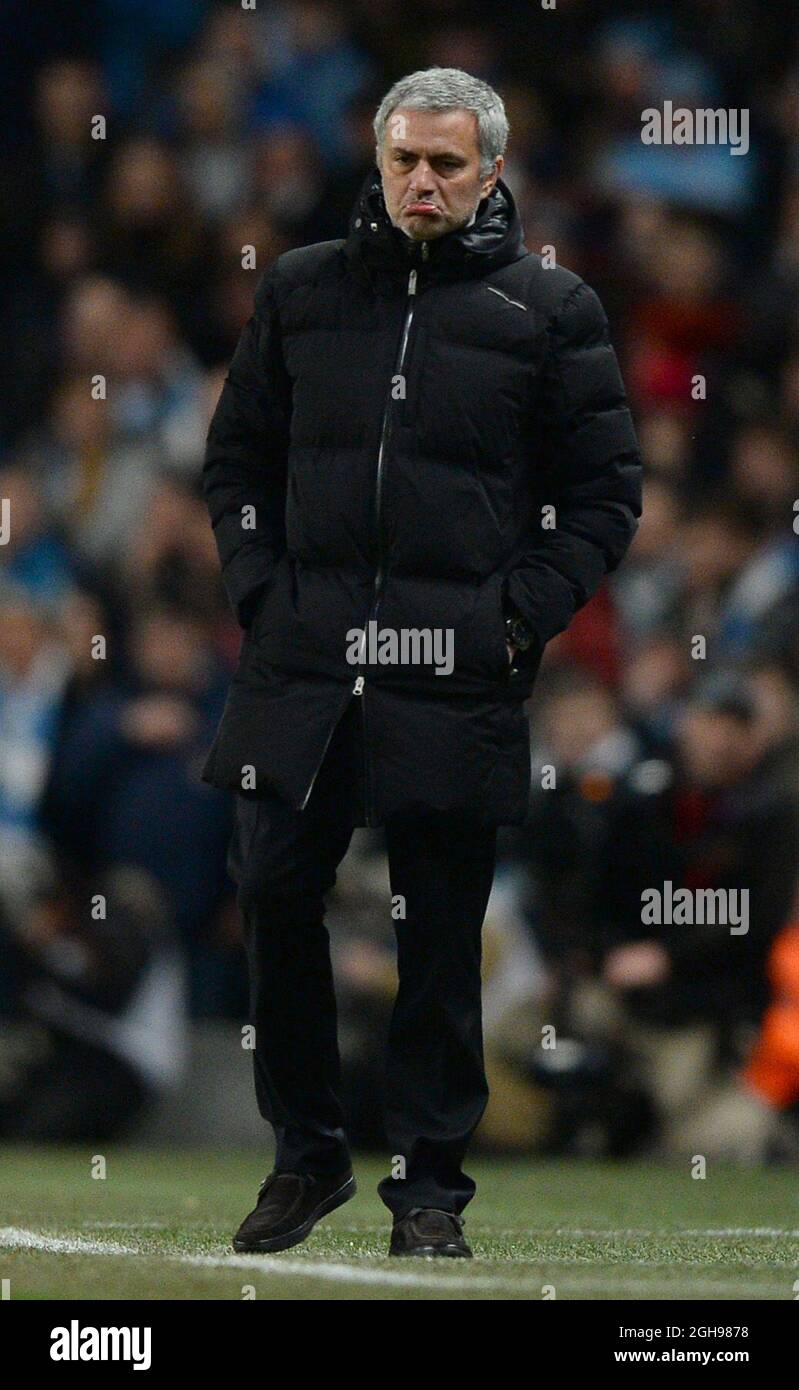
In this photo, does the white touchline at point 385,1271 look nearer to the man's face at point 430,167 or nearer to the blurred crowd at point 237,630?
the man's face at point 430,167

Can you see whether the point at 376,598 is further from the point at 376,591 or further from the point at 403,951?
the point at 403,951

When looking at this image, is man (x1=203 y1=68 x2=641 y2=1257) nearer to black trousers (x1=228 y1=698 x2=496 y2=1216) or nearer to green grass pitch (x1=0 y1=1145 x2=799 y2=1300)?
black trousers (x1=228 y1=698 x2=496 y2=1216)

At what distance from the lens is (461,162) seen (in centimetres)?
453

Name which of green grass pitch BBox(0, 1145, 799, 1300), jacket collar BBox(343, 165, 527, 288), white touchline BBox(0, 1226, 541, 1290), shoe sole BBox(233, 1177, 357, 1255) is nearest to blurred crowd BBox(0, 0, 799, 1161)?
green grass pitch BBox(0, 1145, 799, 1300)

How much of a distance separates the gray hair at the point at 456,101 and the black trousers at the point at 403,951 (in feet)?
3.14

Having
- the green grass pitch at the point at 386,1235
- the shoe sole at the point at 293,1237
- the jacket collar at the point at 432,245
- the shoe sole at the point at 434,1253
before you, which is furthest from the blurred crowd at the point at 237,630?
the jacket collar at the point at 432,245

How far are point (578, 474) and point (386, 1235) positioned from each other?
149 centimetres

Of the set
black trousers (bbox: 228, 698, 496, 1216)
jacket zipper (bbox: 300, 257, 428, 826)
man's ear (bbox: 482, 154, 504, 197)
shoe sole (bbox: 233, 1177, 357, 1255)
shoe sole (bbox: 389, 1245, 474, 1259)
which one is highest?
man's ear (bbox: 482, 154, 504, 197)

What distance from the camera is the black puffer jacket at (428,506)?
451 centimetres

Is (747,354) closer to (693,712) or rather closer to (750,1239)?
(693,712)

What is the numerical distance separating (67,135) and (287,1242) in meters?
7.18

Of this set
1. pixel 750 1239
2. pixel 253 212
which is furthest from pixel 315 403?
pixel 253 212

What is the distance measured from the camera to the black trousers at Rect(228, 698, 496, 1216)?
456 cm

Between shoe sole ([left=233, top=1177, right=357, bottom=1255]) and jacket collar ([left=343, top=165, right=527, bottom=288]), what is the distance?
5.16 feet
